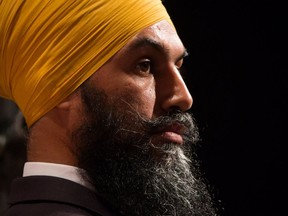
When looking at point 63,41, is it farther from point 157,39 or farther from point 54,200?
point 54,200

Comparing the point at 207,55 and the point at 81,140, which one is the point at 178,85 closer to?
the point at 81,140

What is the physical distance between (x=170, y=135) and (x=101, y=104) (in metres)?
0.17

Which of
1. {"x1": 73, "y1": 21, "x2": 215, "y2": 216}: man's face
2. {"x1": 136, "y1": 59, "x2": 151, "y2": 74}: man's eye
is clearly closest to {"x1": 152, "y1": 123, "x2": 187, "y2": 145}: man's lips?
{"x1": 73, "y1": 21, "x2": 215, "y2": 216}: man's face

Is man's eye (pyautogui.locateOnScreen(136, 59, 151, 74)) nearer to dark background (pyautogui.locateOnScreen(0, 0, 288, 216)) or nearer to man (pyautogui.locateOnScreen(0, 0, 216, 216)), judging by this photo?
man (pyautogui.locateOnScreen(0, 0, 216, 216))

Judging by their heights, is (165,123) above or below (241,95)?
above

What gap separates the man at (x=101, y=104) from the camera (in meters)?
1.46

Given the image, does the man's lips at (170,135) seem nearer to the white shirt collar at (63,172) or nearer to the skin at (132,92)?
the skin at (132,92)

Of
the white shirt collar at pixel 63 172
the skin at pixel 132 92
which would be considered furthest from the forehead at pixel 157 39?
the white shirt collar at pixel 63 172

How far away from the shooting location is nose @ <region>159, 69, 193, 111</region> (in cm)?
149

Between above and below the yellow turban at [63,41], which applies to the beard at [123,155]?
below

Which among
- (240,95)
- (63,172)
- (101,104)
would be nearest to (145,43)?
(101,104)

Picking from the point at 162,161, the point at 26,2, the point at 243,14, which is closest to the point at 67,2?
the point at 26,2

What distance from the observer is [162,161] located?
4.92ft

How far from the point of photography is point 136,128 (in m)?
1.47
